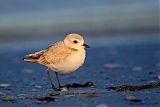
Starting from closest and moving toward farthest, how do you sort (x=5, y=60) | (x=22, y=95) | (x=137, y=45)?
(x=22, y=95) → (x=5, y=60) → (x=137, y=45)

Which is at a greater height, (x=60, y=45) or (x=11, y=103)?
(x=60, y=45)

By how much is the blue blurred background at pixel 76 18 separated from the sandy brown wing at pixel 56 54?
25.9 ft

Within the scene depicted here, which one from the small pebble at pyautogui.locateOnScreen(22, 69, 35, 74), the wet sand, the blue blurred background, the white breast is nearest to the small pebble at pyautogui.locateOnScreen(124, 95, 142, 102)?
the wet sand

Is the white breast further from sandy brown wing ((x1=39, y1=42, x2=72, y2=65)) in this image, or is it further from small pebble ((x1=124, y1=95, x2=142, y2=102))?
small pebble ((x1=124, y1=95, x2=142, y2=102))

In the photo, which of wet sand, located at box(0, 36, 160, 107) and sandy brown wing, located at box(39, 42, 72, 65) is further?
sandy brown wing, located at box(39, 42, 72, 65)

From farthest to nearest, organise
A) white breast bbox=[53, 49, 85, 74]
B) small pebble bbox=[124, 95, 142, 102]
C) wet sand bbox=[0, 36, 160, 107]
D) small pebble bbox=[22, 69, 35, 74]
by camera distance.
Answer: small pebble bbox=[22, 69, 35, 74]
white breast bbox=[53, 49, 85, 74]
wet sand bbox=[0, 36, 160, 107]
small pebble bbox=[124, 95, 142, 102]

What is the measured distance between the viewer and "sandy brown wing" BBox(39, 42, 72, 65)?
716 centimetres

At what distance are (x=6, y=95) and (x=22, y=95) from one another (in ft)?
0.74

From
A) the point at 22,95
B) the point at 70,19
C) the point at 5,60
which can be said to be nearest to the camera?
the point at 22,95

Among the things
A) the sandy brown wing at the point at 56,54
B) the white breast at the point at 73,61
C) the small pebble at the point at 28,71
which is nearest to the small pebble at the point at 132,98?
the white breast at the point at 73,61

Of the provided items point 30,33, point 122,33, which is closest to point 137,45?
point 122,33

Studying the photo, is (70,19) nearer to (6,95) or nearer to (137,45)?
(137,45)

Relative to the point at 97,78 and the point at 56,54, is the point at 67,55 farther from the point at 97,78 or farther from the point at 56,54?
the point at 97,78

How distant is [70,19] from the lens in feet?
54.4
